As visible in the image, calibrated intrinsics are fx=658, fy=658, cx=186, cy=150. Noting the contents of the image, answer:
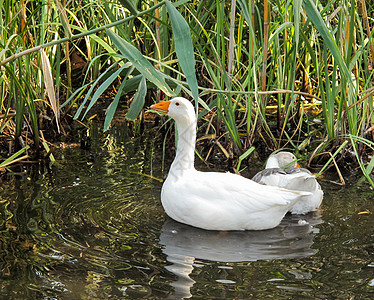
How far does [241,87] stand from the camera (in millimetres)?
5023

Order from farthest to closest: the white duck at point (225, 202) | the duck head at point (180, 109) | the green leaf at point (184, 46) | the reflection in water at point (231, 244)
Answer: the duck head at point (180, 109) < the white duck at point (225, 202) < the reflection in water at point (231, 244) < the green leaf at point (184, 46)

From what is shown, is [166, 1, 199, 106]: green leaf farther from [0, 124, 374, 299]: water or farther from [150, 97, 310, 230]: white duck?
[150, 97, 310, 230]: white duck

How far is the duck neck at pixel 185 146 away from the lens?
4.53 metres

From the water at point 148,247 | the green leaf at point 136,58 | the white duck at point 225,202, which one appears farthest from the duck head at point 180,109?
the green leaf at point 136,58

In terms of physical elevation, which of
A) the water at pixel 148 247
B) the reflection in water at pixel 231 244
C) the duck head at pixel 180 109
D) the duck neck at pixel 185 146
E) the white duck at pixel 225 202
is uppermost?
the duck head at pixel 180 109

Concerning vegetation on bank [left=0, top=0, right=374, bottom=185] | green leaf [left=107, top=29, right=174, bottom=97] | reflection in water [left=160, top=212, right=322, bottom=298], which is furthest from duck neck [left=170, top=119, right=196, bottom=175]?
green leaf [left=107, top=29, right=174, bottom=97]

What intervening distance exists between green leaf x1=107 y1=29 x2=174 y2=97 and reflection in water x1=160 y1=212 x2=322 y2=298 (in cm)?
96

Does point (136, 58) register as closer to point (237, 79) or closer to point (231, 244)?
point (231, 244)

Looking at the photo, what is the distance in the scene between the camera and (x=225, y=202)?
4.20m

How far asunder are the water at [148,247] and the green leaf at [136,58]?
3.26ft

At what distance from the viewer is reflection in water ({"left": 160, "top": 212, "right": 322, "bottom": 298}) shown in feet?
12.0

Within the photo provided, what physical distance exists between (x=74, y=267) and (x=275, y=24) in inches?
112

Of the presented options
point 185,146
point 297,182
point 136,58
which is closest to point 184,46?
point 136,58

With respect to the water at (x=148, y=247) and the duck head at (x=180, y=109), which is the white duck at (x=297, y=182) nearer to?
the water at (x=148, y=247)
